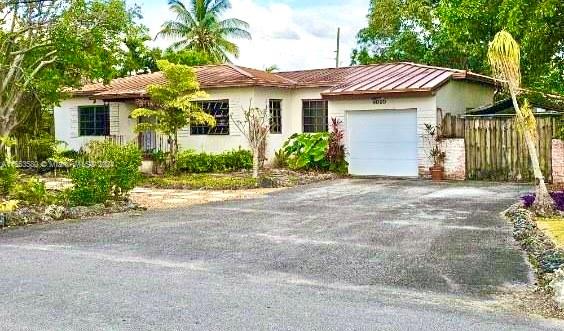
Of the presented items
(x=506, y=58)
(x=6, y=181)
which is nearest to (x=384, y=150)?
(x=506, y=58)

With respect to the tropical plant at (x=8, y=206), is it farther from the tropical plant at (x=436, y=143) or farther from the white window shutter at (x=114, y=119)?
the white window shutter at (x=114, y=119)

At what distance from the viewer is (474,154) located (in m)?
18.2

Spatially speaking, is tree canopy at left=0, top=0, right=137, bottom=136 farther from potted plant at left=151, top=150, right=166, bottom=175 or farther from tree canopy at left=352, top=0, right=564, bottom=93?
tree canopy at left=352, top=0, right=564, bottom=93

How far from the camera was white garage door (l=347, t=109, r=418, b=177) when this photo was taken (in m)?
19.4

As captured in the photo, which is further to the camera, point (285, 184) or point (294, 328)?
point (285, 184)

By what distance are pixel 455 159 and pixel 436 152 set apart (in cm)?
58

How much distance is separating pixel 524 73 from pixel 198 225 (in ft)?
34.4

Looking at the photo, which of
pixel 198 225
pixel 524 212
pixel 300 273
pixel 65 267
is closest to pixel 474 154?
pixel 524 212

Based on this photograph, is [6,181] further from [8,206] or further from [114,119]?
[114,119]

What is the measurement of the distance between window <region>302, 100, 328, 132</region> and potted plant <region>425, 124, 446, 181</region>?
15.0ft

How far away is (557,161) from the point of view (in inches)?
662

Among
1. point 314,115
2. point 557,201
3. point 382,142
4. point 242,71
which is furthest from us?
point 242,71

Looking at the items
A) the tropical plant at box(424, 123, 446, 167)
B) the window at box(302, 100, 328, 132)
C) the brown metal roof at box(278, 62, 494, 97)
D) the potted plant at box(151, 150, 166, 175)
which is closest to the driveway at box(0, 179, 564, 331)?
the tropical plant at box(424, 123, 446, 167)

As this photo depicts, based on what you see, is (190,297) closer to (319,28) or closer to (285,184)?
(285,184)
